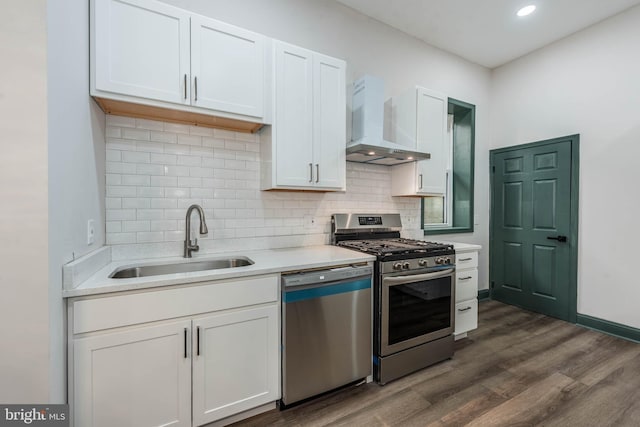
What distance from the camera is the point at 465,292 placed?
9.47ft

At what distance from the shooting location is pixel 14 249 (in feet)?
3.54

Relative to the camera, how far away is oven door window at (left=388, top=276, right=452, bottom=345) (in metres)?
2.19

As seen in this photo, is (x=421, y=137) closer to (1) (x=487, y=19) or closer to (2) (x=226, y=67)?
(1) (x=487, y=19)

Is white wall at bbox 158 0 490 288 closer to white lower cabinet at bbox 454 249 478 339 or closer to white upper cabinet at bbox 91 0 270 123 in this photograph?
white upper cabinet at bbox 91 0 270 123

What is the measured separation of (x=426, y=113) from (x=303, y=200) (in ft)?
5.40

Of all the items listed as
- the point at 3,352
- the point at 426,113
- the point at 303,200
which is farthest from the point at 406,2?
the point at 3,352

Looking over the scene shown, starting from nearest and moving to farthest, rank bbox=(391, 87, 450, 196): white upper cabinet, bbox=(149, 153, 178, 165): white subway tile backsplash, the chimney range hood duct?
bbox=(149, 153, 178, 165): white subway tile backsplash, the chimney range hood duct, bbox=(391, 87, 450, 196): white upper cabinet

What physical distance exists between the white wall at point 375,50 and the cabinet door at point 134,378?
229 cm

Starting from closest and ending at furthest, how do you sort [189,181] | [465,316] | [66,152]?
[66,152]
[189,181]
[465,316]

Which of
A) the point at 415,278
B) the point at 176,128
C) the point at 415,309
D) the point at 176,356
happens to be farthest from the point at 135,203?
the point at 415,309

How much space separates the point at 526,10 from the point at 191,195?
3768 mm

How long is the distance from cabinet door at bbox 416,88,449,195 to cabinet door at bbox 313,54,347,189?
3.26 ft

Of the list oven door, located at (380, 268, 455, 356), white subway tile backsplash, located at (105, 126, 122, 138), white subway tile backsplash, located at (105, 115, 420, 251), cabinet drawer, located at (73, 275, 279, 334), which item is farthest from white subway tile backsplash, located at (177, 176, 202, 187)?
oven door, located at (380, 268, 455, 356)

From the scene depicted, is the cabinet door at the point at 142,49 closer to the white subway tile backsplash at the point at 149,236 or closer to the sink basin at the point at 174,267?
the white subway tile backsplash at the point at 149,236
